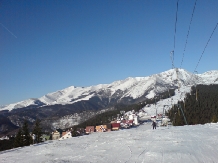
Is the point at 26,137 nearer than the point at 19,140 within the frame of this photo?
No

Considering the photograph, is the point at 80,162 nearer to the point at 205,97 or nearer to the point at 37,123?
the point at 37,123

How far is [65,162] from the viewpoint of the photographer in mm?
12328

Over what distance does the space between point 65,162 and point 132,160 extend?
11.6 feet

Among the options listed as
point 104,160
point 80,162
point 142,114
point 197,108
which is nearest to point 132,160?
point 104,160

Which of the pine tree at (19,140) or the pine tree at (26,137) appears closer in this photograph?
the pine tree at (19,140)

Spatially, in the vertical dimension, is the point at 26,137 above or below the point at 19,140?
above

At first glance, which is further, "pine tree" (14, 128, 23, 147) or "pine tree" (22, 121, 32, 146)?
"pine tree" (22, 121, 32, 146)

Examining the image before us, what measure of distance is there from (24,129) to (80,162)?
46.2 meters

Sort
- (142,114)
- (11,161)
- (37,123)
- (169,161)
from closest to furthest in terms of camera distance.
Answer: (169,161) < (11,161) < (37,123) < (142,114)

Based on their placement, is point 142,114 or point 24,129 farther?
point 142,114

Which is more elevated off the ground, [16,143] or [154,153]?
[154,153]

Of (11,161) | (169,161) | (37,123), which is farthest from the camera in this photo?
(37,123)

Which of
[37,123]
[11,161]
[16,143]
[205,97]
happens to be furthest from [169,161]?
[205,97]

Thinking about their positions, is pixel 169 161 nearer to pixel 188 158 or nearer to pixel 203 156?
pixel 188 158
